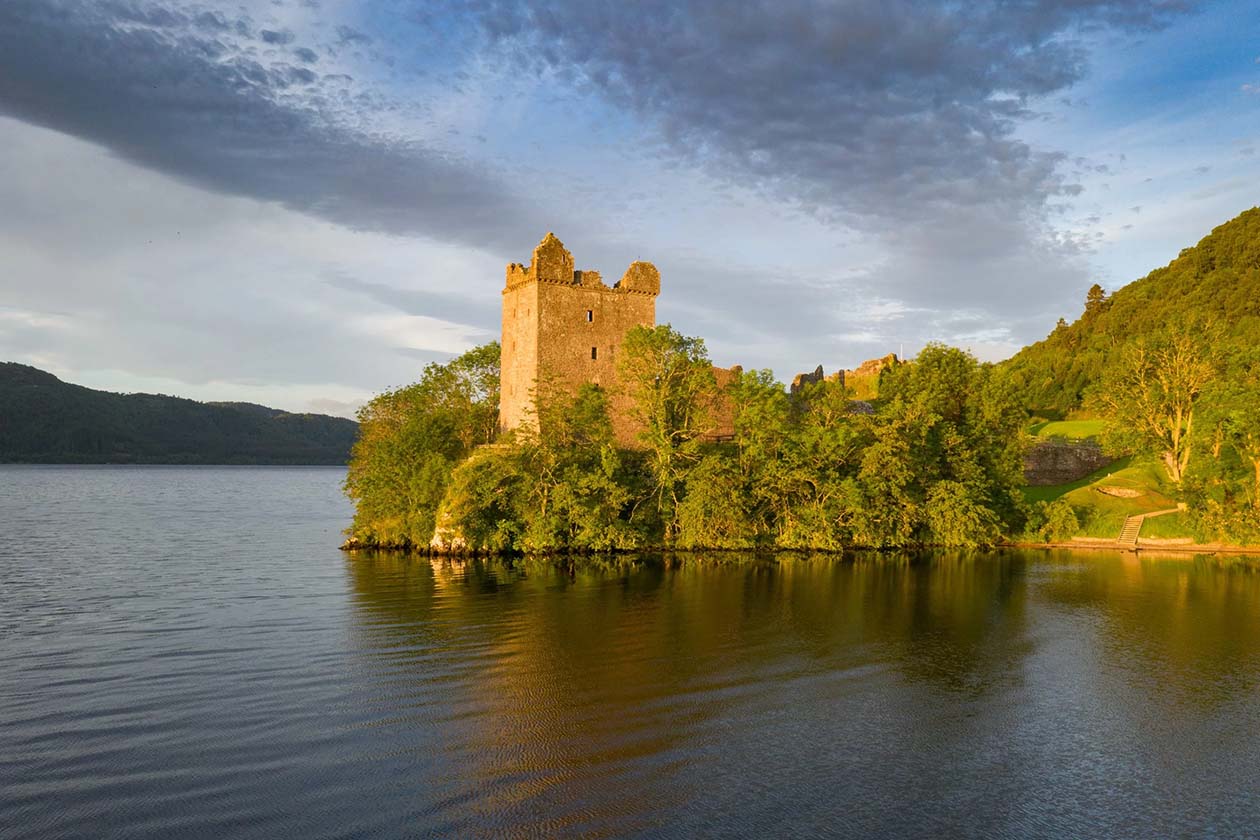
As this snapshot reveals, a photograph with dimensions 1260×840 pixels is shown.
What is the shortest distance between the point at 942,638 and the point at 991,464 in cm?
3002

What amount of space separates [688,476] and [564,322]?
11.3 meters

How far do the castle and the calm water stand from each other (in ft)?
49.5

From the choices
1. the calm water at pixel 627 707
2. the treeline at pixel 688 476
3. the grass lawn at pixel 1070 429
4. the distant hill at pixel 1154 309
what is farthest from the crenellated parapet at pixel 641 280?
the distant hill at pixel 1154 309

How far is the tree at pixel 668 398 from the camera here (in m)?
46.2

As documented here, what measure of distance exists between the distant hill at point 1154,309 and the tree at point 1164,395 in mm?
25130

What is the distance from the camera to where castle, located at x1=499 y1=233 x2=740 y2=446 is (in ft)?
154

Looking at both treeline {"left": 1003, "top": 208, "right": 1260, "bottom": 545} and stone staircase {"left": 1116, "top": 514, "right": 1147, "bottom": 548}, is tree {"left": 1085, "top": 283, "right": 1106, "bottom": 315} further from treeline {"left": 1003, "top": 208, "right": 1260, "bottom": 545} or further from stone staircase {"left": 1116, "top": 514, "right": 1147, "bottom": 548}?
stone staircase {"left": 1116, "top": 514, "right": 1147, "bottom": 548}

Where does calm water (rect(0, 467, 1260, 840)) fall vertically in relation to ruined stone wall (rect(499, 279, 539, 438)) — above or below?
below

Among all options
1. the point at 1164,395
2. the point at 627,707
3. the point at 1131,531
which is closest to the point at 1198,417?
the point at 1164,395

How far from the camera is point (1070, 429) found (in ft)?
223

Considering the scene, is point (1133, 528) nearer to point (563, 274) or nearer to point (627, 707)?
point (563, 274)

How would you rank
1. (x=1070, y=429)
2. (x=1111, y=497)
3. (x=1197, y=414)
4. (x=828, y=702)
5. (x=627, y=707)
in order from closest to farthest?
(x=627, y=707) → (x=828, y=702) → (x=1197, y=414) → (x=1111, y=497) → (x=1070, y=429)

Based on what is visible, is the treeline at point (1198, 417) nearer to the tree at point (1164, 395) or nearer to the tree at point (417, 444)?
the tree at point (1164, 395)

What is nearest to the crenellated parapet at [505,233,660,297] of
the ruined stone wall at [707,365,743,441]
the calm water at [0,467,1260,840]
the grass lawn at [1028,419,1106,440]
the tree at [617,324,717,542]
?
the tree at [617,324,717,542]
